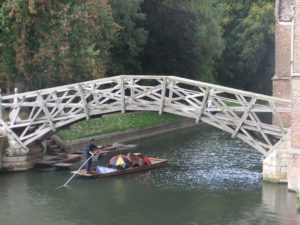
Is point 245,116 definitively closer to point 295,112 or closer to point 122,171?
point 295,112

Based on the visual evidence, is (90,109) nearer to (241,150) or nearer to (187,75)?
(241,150)

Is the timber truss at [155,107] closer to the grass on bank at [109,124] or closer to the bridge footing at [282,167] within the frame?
the bridge footing at [282,167]

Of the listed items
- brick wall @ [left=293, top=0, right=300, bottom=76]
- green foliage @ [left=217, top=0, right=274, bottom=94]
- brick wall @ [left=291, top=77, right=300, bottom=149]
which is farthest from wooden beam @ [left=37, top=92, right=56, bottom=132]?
green foliage @ [left=217, top=0, right=274, bottom=94]

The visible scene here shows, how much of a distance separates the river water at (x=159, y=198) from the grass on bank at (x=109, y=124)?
559cm

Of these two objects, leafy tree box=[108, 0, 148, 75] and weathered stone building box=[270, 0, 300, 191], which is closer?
weathered stone building box=[270, 0, 300, 191]

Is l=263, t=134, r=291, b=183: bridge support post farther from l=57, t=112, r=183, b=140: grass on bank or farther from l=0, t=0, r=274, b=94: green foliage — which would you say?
l=57, t=112, r=183, b=140: grass on bank

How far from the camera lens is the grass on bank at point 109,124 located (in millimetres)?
28722

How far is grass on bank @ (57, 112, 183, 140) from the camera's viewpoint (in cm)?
2872

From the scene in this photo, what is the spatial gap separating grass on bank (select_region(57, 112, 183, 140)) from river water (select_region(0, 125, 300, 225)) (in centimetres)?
559

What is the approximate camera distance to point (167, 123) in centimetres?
3856

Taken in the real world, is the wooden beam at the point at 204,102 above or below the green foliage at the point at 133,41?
below

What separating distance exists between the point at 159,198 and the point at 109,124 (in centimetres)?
1494

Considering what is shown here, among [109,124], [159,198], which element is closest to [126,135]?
[109,124]

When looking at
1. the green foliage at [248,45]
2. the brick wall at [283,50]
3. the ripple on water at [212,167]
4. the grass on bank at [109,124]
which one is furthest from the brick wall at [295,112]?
the green foliage at [248,45]
